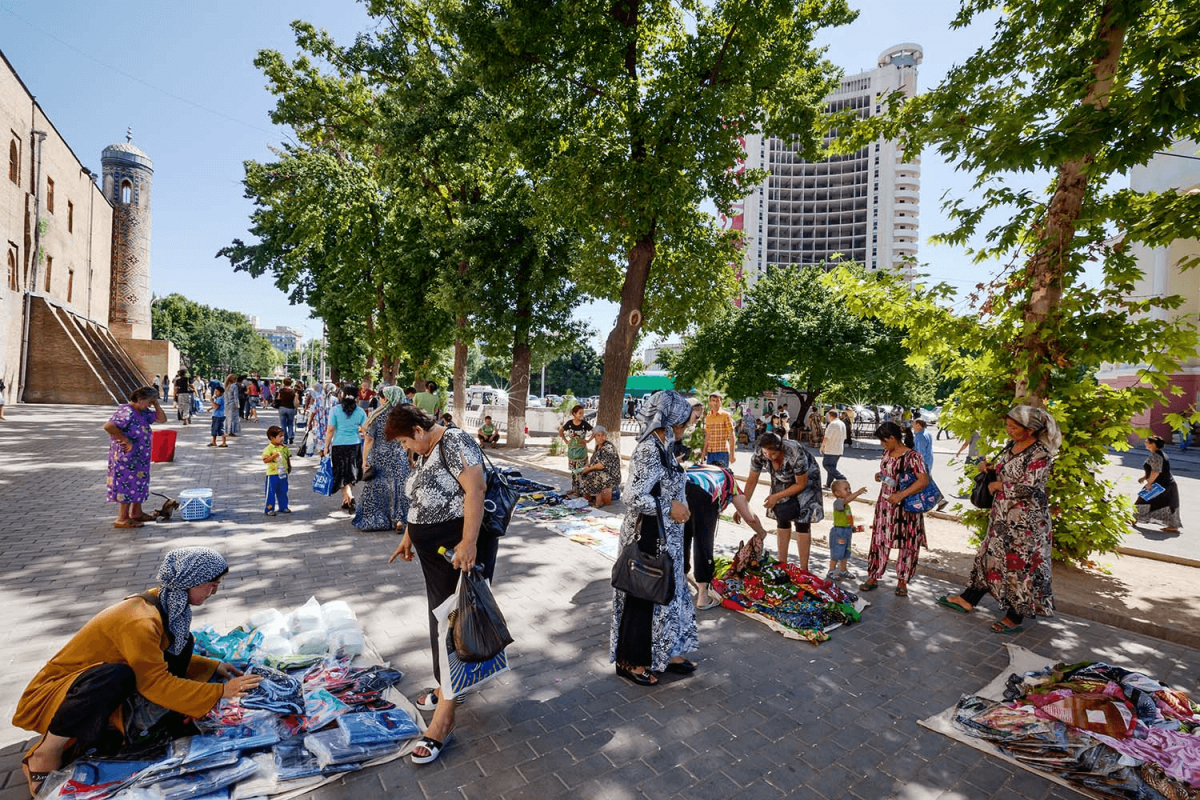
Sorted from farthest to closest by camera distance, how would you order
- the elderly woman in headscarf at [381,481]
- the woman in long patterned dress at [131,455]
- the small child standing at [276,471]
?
the small child standing at [276,471], the elderly woman in headscarf at [381,481], the woman in long patterned dress at [131,455]

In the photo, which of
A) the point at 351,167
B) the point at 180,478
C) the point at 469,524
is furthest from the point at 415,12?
the point at 469,524

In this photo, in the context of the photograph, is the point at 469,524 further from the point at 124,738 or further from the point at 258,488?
the point at 258,488

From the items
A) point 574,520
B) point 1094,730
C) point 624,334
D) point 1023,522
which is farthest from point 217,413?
point 1094,730

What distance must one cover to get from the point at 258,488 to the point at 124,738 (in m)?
8.13

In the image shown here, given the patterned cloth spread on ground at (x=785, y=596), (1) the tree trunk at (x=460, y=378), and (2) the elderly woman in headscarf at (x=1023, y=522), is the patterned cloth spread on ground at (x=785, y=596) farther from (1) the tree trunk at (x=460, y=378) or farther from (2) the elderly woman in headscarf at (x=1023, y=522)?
(1) the tree trunk at (x=460, y=378)

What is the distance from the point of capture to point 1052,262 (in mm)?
6273

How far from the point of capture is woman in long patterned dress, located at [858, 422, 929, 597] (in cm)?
569

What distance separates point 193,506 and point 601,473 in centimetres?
576

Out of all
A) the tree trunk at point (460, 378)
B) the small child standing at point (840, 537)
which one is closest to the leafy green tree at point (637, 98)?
the small child standing at point (840, 537)

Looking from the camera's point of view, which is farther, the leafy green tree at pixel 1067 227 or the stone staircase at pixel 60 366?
the stone staircase at pixel 60 366

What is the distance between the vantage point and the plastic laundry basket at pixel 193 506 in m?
7.81

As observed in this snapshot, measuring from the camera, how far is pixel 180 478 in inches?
420

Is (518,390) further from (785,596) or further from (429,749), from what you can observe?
(429,749)

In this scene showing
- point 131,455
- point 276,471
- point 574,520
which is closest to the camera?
point 131,455
